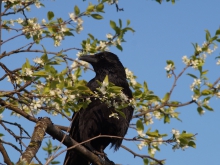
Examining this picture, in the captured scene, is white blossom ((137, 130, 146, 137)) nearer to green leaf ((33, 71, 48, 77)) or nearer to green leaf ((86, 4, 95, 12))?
green leaf ((33, 71, 48, 77))

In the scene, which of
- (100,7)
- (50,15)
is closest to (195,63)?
(100,7)

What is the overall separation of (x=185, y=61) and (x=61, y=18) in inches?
64.7

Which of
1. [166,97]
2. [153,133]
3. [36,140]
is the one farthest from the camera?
[166,97]

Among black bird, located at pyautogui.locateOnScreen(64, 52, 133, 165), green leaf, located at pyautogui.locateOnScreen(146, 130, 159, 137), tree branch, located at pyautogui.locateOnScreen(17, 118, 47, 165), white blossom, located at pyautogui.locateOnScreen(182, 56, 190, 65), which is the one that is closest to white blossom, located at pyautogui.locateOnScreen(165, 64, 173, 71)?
white blossom, located at pyautogui.locateOnScreen(182, 56, 190, 65)

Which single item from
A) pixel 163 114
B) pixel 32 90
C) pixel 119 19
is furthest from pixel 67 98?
pixel 163 114

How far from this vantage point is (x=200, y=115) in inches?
224

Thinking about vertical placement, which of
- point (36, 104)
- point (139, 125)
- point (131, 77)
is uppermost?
point (131, 77)

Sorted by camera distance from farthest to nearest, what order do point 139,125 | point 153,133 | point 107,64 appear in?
point 107,64
point 153,133
point 139,125

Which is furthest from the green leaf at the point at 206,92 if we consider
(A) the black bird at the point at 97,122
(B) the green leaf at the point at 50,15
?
(B) the green leaf at the point at 50,15

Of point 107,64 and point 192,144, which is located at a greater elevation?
point 107,64

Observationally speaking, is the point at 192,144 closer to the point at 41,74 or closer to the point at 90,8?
the point at 41,74

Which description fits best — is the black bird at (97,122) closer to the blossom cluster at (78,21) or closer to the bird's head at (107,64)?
the bird's head at (107,64)

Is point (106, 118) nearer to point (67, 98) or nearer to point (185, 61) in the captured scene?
point (185, 61)

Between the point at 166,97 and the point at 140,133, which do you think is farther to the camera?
the point at 166,97
